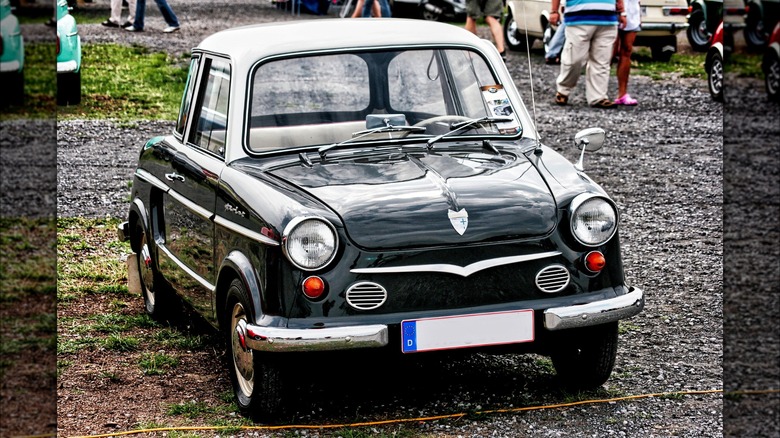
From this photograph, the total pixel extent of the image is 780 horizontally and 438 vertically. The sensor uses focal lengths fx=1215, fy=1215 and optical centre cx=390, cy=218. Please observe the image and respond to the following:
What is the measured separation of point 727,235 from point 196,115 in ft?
14.3

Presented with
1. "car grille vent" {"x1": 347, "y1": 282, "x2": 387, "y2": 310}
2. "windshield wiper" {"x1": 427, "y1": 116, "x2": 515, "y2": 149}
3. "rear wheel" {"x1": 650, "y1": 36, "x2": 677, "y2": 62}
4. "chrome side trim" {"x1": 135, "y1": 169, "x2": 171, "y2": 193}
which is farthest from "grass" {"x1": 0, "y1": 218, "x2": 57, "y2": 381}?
"rear wheel" {"x1": 650, "y1": 36, "x2": 677, "y2": 62}

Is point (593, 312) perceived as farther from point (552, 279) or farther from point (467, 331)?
point (467, 331)

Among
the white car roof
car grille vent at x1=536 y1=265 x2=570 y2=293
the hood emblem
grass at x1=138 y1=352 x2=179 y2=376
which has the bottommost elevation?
grass at x1=138 y1=352 x2=179 y2=376

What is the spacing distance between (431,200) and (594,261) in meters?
0.69

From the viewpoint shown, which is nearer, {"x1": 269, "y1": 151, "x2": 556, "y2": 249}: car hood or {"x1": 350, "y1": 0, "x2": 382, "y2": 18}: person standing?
{"x1": 269, "y1": 151, "x2": 556, "y2": 249}: car hood

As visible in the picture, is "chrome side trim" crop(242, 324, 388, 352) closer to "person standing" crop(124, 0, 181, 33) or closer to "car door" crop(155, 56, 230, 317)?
"car door" crop(155, 56, 230, 317)

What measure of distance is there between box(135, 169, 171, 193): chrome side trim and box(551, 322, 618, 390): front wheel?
82.3 inches

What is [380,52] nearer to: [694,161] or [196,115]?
[196,115]

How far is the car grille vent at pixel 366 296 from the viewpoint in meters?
4.50

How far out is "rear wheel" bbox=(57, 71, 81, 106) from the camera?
14.2 m

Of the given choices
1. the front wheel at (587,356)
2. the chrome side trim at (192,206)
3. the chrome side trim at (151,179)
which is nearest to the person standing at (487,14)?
the chrome side trim at (151,179)

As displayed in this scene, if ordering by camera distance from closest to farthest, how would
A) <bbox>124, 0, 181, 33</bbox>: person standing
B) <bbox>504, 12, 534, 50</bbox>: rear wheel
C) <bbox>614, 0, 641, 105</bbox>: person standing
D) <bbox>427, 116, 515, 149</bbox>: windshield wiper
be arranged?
<bbox>427, 116, 515, 149</bbox>: windshield wiper
<bbox>614, 0, 641, 105</bbox>: person standing
<bbox>504, 12, 534, 50</bbox>: rear wheel
<bbox>124, 0, 181, 33</bbox>: person standing

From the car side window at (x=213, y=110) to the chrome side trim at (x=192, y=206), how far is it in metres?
0.25

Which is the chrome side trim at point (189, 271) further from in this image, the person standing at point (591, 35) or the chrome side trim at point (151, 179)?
the person standing at point (591, 35)
